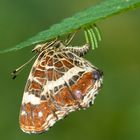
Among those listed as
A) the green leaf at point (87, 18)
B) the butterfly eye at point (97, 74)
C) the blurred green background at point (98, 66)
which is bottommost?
the green leaf at point (87, 18)

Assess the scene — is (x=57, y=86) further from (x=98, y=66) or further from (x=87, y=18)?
(x=98, y=66)

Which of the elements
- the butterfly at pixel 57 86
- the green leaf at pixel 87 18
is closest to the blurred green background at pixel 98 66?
the butterfly at pixel 57 86

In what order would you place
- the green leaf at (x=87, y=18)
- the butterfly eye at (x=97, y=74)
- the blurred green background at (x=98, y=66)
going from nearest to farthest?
the green leaf at (x=87, y=18) → the butterfly eye at (x=97, y=74) → the blurred green background at (x=98, y=66)

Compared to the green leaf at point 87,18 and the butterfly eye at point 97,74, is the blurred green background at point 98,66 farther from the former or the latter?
the green leaf at point 87,18

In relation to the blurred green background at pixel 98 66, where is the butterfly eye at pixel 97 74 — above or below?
below

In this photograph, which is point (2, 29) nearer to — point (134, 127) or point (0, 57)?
point (0, 57)

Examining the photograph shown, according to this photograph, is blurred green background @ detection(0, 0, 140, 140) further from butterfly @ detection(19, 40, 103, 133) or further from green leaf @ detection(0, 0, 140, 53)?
green leaf @ detection(0, 0, 140, 53)

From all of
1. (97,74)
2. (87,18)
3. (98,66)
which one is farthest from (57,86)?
(98,66)
